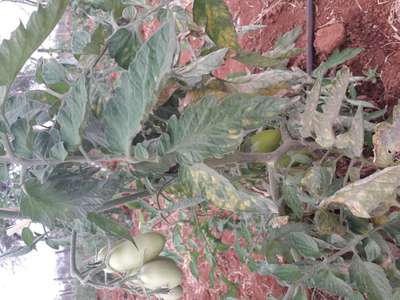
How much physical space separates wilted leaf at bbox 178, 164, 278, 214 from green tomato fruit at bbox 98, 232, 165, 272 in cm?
23

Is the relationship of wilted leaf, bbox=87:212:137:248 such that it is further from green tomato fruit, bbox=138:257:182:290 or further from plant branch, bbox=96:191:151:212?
green tomato fruit, bbox=138:257:182:290

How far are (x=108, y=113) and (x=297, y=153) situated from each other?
18.4 inches

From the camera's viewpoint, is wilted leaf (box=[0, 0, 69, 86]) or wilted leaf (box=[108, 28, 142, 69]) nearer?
wilted leaf (box=[0, 0, 69, 86])

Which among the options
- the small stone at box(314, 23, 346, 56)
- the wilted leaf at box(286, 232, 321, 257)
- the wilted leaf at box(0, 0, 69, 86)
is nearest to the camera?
the wilted leaf at box(0, 0, 69, 86)

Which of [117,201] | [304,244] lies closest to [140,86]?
[117,201]

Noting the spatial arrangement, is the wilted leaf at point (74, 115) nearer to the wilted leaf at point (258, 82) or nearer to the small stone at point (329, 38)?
the wilted leaf at point (258, 82)

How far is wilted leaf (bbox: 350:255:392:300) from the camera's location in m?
0.72

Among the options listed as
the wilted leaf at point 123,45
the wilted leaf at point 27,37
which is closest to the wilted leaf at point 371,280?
the wilted leaf at point 123,45

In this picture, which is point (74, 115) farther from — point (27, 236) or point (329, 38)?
point (329, 38)

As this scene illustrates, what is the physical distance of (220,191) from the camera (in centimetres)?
59

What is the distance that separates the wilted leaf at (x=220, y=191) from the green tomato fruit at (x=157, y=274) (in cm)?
29

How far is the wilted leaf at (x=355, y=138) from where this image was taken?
0.68 meters

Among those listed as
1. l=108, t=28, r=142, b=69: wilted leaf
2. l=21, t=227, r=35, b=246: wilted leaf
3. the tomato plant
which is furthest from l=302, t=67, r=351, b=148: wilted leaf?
l=21, t=227, r=35, b=246: wilted leaf

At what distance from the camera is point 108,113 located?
530mm
